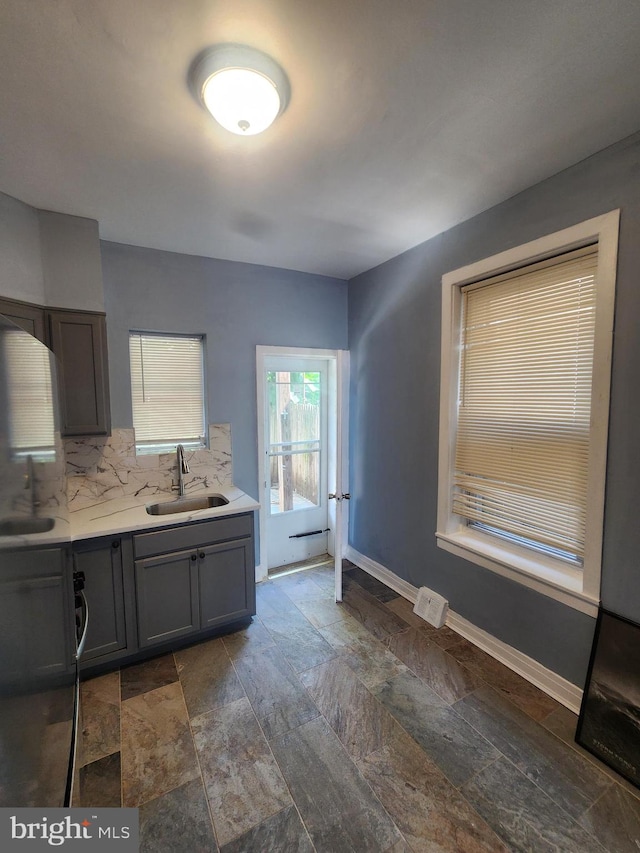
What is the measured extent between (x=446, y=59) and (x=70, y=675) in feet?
7.64

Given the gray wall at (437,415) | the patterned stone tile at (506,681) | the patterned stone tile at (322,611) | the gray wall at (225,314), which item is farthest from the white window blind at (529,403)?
the gray wall at (225,314)

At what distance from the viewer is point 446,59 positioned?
114 cm

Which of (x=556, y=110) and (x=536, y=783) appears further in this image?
(x=536, y=783)

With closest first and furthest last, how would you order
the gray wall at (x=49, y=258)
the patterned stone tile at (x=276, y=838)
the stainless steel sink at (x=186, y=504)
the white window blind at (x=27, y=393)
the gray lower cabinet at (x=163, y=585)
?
the white window blind at (x=27, y=393) < the patterned stone tile at (x=276, y=838) < the gray wall at (x=49, y=258) < the gray lower cabinet at (x=163, y=585) < the stainless steel sink at (x=186, y=504)

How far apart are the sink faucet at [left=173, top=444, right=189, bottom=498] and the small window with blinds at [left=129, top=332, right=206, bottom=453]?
19cm

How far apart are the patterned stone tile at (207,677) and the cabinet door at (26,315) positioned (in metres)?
2.10

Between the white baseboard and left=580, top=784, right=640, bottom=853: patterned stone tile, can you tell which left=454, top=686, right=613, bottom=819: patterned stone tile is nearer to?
left=580, top=784, right=640, bottom=853: patterned stone tile

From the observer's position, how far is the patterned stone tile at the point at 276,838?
128 cm

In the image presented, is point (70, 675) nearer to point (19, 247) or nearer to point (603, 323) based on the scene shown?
point (19, 247)

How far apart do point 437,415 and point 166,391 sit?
6.67 ft

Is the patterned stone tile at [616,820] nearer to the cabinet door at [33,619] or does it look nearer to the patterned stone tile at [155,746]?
the patterned stone tile at [155,746]

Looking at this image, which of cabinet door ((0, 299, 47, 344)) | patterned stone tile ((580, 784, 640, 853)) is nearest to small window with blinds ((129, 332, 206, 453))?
cabinet door ((0, 299, 47, 344))

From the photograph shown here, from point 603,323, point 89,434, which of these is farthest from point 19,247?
point 603,323

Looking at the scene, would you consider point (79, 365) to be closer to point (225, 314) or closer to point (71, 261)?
point (71, 261)
